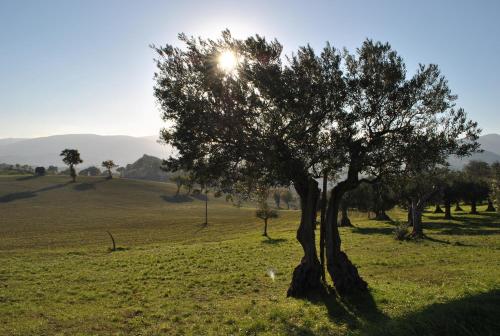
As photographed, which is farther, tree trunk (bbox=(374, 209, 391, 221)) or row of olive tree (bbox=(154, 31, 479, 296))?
tree trunk (bbox=(374, 209, 391, 221))

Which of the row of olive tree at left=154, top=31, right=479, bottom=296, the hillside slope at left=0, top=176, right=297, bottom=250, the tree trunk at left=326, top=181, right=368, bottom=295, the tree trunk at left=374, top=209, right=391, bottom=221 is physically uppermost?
the row of olive tree at left=154, top=31, right=479, bottom=296

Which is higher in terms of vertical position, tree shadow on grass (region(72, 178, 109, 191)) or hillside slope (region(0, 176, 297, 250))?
tree shadow on grass (region(72, 178, 109, 191))

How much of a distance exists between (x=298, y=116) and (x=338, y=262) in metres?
8.84

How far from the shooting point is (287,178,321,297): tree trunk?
22469 millimetres

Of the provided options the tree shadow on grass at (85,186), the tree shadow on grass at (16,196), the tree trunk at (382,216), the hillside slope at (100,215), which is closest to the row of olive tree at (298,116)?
the hillside slope at (100,215)

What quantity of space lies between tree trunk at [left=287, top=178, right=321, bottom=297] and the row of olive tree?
3.15 feet

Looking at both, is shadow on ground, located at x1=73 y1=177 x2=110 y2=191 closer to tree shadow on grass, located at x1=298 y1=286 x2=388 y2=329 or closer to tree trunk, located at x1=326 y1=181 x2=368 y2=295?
tree trunk, located at x1=326 y1=181 x2=368 y2=295

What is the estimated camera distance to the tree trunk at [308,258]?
73.7 feet

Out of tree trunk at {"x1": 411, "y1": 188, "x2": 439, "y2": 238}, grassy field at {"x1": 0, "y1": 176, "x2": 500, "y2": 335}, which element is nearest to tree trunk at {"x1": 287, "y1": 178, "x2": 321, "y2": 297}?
grassy field at {"x1": 0, "y1": 176, "x2": 500, "y2": 335}

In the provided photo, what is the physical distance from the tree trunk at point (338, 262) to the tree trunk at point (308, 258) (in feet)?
2.70

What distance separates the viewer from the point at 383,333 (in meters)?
10.3

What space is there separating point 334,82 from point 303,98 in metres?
1.94

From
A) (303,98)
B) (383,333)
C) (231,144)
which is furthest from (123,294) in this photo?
(383,333)

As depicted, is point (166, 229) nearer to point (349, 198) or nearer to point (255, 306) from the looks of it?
point (349, 198)
